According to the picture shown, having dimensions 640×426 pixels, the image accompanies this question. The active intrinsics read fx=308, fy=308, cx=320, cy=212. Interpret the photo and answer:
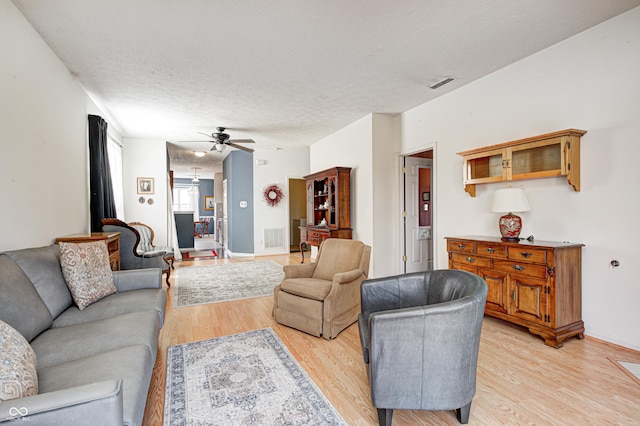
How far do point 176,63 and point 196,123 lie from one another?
7.48 feet

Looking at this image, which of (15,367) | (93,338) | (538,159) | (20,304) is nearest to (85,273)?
(20,304)

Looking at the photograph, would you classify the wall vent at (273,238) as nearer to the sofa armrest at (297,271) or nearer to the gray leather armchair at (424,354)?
the sofa armrest at (297,271)

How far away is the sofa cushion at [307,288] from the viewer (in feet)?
9.48

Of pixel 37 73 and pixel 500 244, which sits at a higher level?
pixel 37 73

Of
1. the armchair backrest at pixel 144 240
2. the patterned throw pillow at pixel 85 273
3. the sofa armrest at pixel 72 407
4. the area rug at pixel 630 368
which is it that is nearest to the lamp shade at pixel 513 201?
the area rug at pixel 630 368

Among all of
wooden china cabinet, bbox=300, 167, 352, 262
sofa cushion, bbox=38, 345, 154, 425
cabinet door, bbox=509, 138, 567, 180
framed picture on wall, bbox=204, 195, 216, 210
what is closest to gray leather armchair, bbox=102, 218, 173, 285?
wooden china cabinet, bbox=300, 167, 352, 262

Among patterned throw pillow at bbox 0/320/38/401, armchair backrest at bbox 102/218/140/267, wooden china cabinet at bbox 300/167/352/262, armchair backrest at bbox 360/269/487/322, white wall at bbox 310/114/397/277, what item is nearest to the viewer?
patterned throw pillow at bbox 0/320/38/401

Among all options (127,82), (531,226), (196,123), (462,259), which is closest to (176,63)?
(127,82)

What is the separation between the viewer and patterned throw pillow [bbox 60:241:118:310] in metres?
2.21

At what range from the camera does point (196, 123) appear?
17.6 ft

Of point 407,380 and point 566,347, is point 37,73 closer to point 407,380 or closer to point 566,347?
point 407,380

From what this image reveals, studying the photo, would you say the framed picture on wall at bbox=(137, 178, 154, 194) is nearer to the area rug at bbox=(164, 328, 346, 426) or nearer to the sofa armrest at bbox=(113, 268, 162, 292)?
the sofa armrest at bbox=(113, 268, 162, 292)

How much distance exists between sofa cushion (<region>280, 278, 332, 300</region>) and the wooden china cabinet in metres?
2.43

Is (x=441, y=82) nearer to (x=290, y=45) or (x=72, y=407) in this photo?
(x=290, y=45)
